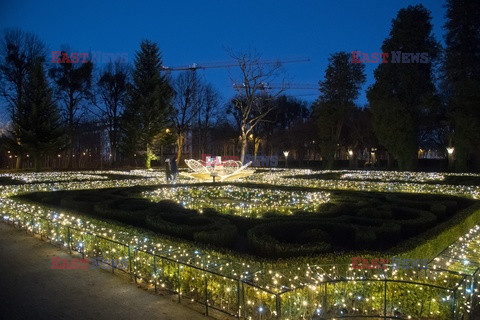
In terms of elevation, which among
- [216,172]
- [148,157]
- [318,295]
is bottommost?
[318,295]

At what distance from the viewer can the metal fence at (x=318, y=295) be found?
4176mm

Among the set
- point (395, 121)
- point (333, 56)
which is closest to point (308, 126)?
point (333, 56)

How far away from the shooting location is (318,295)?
4438mm

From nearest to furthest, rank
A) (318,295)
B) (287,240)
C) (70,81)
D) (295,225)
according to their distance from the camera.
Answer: (318,295), (287,240), (295,225), (70,81)

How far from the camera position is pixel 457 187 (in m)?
14.5

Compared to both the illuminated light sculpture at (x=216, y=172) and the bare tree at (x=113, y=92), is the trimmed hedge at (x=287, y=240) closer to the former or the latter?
the illuminated light sculpture at (x=216, y=172)

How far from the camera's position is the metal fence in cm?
418

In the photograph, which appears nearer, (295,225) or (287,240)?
(287,240)

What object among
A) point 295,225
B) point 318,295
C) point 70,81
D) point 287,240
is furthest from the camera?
point 70,81

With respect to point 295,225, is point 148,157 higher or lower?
higher

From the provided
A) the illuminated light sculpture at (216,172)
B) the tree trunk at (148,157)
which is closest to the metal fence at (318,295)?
the illuminated light sculpture at (216,172)

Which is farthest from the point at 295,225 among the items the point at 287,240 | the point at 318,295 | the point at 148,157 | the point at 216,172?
the point at 148,157

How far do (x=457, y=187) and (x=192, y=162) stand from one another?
11.2 metres

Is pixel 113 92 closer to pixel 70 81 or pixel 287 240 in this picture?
pixel 70 81
